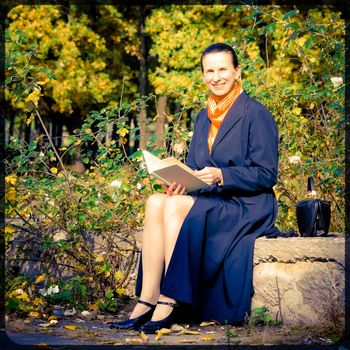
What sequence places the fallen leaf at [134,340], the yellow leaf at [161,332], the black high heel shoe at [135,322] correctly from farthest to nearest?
the black high heel shoe at [135,322] < the yellow leaf at [161,332] < the fallen leaf at [134,340]

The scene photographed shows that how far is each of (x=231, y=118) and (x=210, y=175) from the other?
17.7 inches

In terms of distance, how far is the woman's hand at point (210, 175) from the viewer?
465 centimetres

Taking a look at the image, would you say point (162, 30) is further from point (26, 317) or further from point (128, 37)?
point (26, 317)

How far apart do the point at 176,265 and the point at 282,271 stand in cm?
62

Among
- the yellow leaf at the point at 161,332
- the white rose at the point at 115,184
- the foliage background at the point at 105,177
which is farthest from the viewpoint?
the white rose at the point at 115,184

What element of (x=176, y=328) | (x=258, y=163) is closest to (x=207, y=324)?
(x=176, y=328)

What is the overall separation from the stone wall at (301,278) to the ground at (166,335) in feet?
0.31

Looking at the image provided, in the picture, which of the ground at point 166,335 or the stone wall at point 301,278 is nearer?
the ground at point 166,335

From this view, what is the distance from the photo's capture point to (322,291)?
4.43 m

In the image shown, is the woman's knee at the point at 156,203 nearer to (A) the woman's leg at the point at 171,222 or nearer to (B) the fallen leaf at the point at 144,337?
(A) the woman's leg at the point at 171,222

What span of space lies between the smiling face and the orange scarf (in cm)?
5

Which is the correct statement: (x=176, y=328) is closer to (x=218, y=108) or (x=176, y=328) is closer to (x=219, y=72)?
(x=218, y=108)

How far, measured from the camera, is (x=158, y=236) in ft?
15.1

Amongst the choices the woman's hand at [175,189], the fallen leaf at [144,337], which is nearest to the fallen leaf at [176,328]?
the fallen leaf at [144,337]
